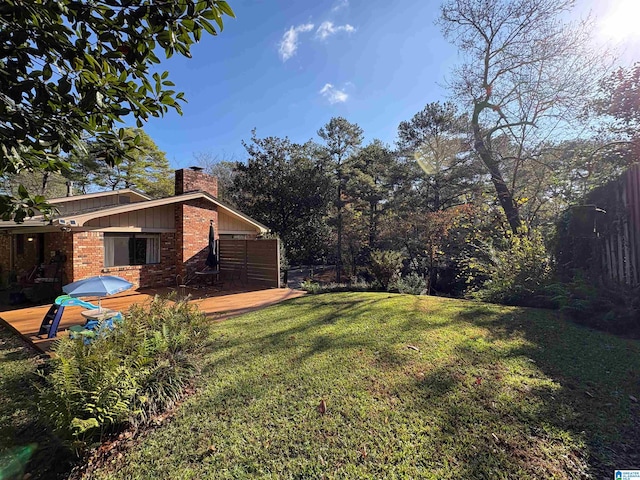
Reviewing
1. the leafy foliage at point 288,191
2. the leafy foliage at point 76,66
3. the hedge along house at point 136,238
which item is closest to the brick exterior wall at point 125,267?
the hedge along house at point 136,238

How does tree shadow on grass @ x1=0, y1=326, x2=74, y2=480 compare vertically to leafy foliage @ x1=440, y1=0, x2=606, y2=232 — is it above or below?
below

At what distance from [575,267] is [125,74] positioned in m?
8.15

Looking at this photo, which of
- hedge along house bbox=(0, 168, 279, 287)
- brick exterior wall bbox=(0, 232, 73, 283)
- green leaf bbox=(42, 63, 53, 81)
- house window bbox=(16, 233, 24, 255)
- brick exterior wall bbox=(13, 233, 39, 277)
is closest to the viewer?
green leaf bbox=(42, 63, 53, 81)

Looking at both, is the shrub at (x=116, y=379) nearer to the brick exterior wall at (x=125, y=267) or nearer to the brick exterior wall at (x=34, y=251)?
the brick exterior wall at (x=125, y=267)

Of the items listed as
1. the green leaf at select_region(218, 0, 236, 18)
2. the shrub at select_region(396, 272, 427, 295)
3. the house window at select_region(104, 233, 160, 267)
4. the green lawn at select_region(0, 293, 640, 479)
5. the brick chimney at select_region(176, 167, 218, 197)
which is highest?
the brick chimney at select_region(176, 167, 218, 197)

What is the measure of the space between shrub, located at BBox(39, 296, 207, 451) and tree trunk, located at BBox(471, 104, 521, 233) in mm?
13480

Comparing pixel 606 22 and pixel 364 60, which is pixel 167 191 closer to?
pixel 364 60

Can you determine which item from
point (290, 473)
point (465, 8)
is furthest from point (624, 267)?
point (465, 8)

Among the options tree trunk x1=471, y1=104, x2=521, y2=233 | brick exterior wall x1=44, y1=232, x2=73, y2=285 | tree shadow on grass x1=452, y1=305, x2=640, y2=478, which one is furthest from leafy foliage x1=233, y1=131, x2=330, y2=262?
tree shadow on grass x1=452, y1=305, x2=640, y2=478

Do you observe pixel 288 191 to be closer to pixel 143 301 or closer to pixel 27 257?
pixel 143 301

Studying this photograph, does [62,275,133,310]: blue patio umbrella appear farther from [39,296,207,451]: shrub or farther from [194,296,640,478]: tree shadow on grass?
[194,296,640,478]: tree shadow on grass

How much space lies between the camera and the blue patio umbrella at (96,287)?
15.7 feet

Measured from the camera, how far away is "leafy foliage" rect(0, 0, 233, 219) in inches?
64.0

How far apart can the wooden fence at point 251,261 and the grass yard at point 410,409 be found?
5.87 metres
